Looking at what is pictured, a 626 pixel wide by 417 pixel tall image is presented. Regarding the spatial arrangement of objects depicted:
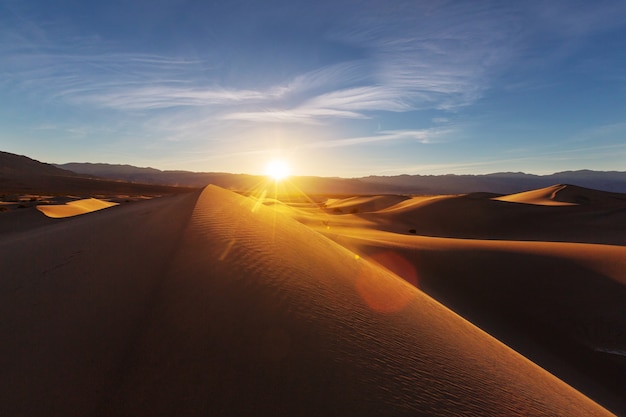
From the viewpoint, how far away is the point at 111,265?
407 cm

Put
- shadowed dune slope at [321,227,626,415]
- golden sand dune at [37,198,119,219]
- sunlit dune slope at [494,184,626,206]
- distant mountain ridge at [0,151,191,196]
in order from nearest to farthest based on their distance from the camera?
shadowed dune slope at [321,227,626,415], golden sand dune at [37,198,119,219], sunlit dune slope at [494,184,626,206], distant mountain ridge at [0,151,191,196]

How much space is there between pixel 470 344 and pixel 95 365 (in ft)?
13.1

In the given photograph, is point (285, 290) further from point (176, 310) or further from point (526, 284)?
point (526, 284)

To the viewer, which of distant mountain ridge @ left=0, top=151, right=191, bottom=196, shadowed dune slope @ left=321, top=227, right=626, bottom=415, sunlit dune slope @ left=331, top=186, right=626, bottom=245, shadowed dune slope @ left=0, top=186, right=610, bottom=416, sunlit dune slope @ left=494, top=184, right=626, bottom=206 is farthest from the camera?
distant mountain ridge @ left=0, top=151, right=191, bottom=196

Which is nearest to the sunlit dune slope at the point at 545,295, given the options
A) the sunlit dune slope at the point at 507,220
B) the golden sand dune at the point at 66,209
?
the sunlit dune slope at the point at 507,220

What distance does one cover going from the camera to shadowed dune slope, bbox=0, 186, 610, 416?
6.86ft

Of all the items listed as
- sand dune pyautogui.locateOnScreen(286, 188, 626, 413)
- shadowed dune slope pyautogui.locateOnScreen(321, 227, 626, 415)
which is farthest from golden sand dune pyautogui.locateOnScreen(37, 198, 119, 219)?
shadowed dune slope pyautogui.locateOnScreen(321, 227, 626, 415)

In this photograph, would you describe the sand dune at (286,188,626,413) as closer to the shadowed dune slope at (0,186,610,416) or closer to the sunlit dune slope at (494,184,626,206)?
the shadowed dune slope at (0,186,610,416)

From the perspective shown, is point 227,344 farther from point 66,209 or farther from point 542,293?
point 66,209

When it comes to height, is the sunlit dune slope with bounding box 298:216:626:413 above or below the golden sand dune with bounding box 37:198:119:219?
below

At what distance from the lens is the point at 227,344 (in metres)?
2.53

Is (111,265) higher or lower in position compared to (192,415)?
higher

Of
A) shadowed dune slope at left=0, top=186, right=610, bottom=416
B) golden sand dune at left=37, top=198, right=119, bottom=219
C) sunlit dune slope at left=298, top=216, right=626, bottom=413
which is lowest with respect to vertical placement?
sunlit dune slope at left=298, top=216, right=626, bottom=413

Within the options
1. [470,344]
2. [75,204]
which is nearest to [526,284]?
[470,344]
